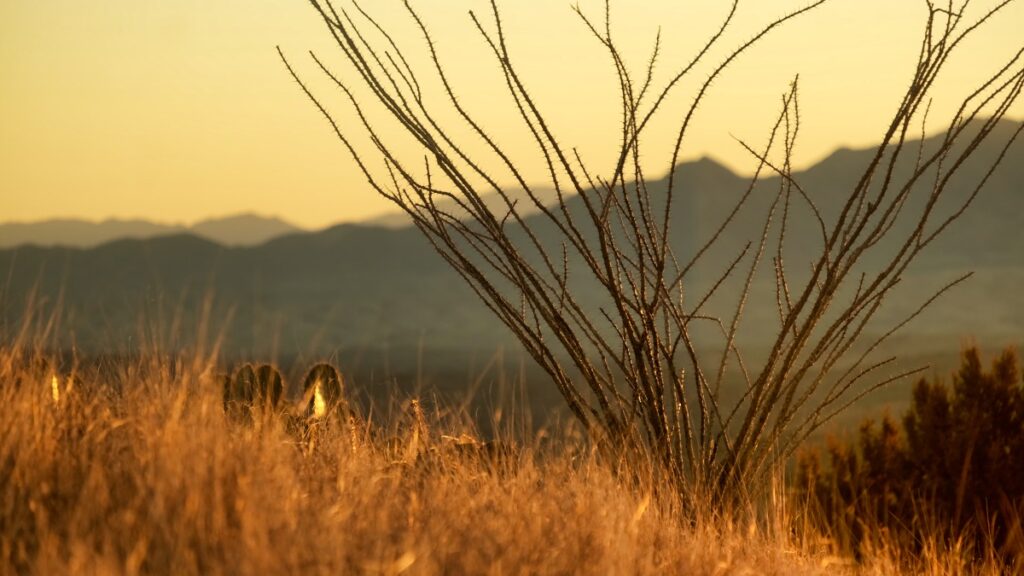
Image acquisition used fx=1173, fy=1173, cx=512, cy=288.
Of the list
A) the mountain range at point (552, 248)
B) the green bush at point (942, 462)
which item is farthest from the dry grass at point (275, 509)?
the mountain range at point (552, 248)

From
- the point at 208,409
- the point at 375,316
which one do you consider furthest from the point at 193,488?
the point at 375,316

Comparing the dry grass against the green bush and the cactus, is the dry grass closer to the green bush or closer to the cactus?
the cactus

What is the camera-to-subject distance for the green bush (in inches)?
282

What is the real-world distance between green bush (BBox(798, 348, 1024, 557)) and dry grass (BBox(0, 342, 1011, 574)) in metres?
3.66

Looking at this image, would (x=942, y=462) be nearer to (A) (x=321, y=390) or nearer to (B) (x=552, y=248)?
(A) (x=321, y=390)

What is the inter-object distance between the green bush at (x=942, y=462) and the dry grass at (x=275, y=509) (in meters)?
3.66

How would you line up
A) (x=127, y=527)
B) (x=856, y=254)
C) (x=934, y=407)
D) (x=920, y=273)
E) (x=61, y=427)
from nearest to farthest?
(x=127, y=527)
(x=61, y=427)
(x=856, y=254)
(x=934, y=407)
(x=920, y=273)

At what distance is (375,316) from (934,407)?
116 ft

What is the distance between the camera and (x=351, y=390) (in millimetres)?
4555

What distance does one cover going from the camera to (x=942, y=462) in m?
7.54

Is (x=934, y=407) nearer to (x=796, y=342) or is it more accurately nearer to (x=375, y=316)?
(x=796, y=342)

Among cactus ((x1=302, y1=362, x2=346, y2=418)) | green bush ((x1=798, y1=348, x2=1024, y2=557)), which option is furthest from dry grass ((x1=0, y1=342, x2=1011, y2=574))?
green bush ((x1=798, y1=348, x2=1024, y2=557))

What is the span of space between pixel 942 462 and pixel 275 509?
5.88 meters

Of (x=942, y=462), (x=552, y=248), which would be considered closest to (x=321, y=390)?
(x=942, y=462)
